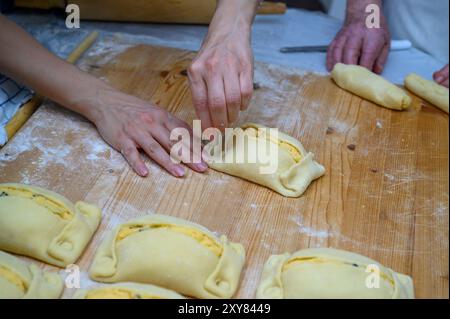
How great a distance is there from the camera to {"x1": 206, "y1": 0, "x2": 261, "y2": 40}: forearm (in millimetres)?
1522

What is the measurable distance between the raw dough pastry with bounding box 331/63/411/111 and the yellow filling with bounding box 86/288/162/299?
112 centimetres

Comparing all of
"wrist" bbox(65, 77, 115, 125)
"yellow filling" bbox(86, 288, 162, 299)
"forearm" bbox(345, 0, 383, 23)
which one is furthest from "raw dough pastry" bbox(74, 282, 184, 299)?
"forearm" bbox(345, 0, 383, 23)

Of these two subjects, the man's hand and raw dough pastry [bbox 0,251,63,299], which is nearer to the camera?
raw dough pastry [bbox 0,251,63,299]

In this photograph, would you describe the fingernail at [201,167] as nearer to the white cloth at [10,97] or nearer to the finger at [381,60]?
the white cloth at [10,97]

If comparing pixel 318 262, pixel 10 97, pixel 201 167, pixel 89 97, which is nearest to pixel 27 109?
pixel 10 97

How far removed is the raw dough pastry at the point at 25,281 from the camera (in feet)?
3.93

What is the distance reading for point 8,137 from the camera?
5.53 feet

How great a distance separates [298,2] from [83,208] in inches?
81.6

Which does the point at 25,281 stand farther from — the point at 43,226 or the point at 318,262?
the point at 318,262

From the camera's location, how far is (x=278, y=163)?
1569mm

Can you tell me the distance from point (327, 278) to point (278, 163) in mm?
440

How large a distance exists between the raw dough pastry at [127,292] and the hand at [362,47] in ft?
4.05

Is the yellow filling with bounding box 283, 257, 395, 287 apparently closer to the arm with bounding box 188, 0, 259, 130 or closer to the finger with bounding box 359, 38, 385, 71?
the arm with bounding box 188, 0, 259, 130

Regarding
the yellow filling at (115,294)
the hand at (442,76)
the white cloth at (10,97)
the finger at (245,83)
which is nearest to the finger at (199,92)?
the finger at (245,83)
